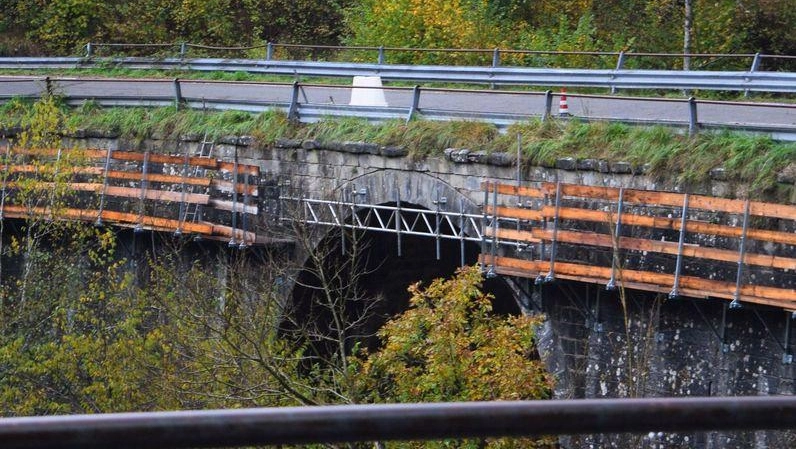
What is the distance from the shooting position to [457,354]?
1181 centimetres

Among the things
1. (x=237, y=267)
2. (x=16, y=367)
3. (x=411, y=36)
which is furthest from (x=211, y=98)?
(x=411, y=36)

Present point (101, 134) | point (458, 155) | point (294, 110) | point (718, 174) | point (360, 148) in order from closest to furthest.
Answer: point (718, 174) < point (458, 155) < point (360, 148) < point (294, 110) < point (101, 134)

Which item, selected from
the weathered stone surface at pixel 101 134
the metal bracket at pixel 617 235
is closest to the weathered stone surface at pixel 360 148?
the metal bracket at pixel 617 235

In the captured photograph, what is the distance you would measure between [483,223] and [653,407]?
40.0 ft

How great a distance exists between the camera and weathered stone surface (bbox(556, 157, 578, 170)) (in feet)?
44.4

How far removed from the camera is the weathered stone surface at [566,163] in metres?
13.5

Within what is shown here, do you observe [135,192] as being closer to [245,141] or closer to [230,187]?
[230,187]

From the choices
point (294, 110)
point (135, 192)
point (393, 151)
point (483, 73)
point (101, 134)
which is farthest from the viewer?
point (483, 73)

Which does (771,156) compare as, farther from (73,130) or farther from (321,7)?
(321,7)

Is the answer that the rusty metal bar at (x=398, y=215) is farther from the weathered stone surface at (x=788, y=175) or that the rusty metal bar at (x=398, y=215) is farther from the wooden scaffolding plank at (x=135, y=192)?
the weathered stone surface at (x=788, y=175)

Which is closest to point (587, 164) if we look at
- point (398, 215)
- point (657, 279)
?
point (657, 279)

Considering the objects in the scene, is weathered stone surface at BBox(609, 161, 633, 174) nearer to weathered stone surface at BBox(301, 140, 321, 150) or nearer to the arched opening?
the arched opening

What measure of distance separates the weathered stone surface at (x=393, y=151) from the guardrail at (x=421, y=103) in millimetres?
556

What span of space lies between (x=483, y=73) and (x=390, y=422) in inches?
696
